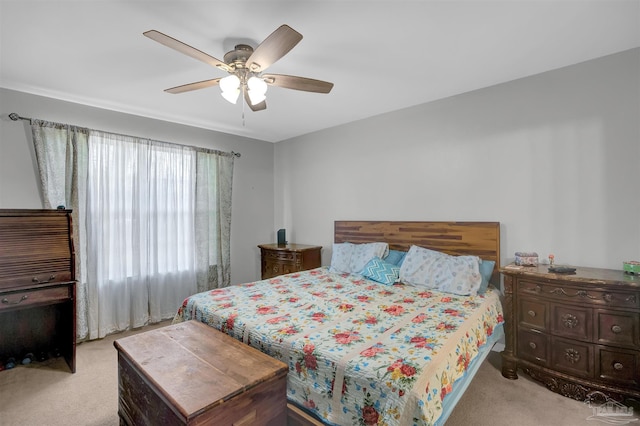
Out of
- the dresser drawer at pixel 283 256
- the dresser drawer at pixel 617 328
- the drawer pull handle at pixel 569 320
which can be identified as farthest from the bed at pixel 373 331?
the dresser drawer at pixel 283 256

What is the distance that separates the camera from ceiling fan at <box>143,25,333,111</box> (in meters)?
1.60

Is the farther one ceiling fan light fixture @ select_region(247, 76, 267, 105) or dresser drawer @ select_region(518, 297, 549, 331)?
dresser drawer @ select_region(518, 297, 549, 331)

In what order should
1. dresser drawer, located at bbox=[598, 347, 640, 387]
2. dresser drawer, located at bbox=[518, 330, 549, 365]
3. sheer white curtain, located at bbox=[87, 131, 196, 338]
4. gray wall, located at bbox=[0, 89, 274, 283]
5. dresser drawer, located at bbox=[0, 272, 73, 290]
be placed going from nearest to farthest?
dresser drawer, located at bbox=[598, 347, 640, 387] < dresser drawer, located at bbox=[518, 330, 549, 365] < dresser drawer, located at bbox=[0, 272, 73, 290] < gray wall, located at bbox=[0, 89, 274, 283] < sheer white curtain, located at bbox=[87, 131, 196, 338]

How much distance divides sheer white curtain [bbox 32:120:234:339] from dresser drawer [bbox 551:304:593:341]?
145 inches

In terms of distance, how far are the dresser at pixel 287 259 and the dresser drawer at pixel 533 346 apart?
2471 mm

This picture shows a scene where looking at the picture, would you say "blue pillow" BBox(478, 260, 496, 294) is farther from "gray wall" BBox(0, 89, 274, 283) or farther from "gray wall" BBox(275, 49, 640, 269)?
"gray wall" BBox(0, 89, 274, 283)

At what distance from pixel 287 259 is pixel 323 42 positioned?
2.72 meters

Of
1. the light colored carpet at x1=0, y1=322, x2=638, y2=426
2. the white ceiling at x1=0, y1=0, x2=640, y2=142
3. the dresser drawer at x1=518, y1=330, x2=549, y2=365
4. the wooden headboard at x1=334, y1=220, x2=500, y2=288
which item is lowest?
the light colored carpet at x1=0, y1=322, x2=638, y2=426

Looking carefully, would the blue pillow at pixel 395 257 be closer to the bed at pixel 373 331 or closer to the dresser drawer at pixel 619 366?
the bed at pixel 373 331

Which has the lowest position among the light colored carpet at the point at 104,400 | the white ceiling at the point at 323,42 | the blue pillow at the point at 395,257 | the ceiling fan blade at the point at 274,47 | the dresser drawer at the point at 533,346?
the light colored carpet at the point at 104,400

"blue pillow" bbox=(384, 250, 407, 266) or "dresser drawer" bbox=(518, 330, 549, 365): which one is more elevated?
"blue pillow" bbox=(384, 250, 407, 266)

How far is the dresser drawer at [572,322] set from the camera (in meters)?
2.04

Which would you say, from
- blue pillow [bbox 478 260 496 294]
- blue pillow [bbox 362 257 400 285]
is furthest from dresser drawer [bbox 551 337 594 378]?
blue pillow [bbox 362 257 400 285]

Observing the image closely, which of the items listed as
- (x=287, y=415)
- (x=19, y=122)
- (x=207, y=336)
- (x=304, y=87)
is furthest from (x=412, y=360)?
(x=19, y=122)
